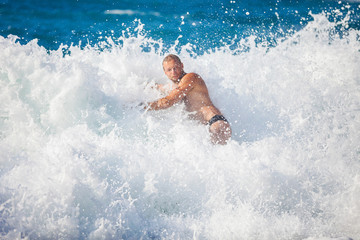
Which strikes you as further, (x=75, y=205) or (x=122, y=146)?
(x=122, y=146)

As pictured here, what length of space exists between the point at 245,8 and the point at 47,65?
6849 millimetres

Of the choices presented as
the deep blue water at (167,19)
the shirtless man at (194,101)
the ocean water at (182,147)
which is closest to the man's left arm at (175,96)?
the shirtless man at (194,101)

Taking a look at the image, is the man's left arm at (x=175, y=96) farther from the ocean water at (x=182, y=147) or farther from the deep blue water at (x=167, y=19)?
the deep blue water at (x=167, y=19)

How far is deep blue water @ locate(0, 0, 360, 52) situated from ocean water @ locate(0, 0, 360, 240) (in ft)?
3.12

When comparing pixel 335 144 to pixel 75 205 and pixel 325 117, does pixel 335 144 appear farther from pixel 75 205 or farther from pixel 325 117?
pixel 75 205

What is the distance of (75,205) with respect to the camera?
258 centimetres

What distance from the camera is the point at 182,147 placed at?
3.46m

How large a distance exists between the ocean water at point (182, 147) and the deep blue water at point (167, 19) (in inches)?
37.5

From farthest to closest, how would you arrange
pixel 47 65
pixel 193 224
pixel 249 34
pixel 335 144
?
pixel 249 34
pixel 47 65
pixel 335 144
pixel 193 224

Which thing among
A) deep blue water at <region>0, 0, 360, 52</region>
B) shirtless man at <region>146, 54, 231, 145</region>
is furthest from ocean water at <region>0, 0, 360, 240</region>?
deep blue water at <region>0, 0, 360, 52</region>

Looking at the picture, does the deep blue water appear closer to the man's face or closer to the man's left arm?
the man's face

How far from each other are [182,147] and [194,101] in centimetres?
84

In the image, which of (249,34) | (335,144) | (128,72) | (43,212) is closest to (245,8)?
(249,34)

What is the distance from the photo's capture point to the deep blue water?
7.46 m
